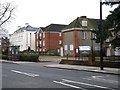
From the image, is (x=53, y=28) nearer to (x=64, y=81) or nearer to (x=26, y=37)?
(x=26, y=37)

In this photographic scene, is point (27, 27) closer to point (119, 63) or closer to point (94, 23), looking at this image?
point (94, 23)

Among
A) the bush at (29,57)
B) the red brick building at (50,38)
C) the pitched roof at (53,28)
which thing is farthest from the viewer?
the pitched roof at (53,28)

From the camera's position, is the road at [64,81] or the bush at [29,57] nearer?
the road at [64,81]

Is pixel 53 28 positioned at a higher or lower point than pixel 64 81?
higher

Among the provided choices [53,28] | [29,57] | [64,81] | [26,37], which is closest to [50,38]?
[53,28]

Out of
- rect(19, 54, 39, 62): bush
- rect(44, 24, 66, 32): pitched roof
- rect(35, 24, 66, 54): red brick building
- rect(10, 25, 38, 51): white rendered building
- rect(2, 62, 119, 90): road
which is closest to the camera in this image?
rect(2, 62, 119, 90): road

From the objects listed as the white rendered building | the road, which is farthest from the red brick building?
the road

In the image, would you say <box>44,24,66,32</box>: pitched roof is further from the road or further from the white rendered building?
the road

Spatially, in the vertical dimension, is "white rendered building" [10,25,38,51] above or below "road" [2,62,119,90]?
above

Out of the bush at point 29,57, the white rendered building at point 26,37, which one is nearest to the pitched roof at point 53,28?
the white rendered building at point 26,37

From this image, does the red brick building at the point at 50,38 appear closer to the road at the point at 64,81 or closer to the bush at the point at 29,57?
the bush at the point at 29,57

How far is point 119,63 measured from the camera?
30.0m

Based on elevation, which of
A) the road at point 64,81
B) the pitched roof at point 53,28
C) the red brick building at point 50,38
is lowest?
the road at point 64,81

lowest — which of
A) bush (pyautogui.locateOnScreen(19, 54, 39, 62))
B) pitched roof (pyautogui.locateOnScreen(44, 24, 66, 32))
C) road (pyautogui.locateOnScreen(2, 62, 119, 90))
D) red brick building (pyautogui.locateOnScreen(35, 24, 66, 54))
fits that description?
road (pyautogui.locateOnScreen(2, 62, 119, 90))
